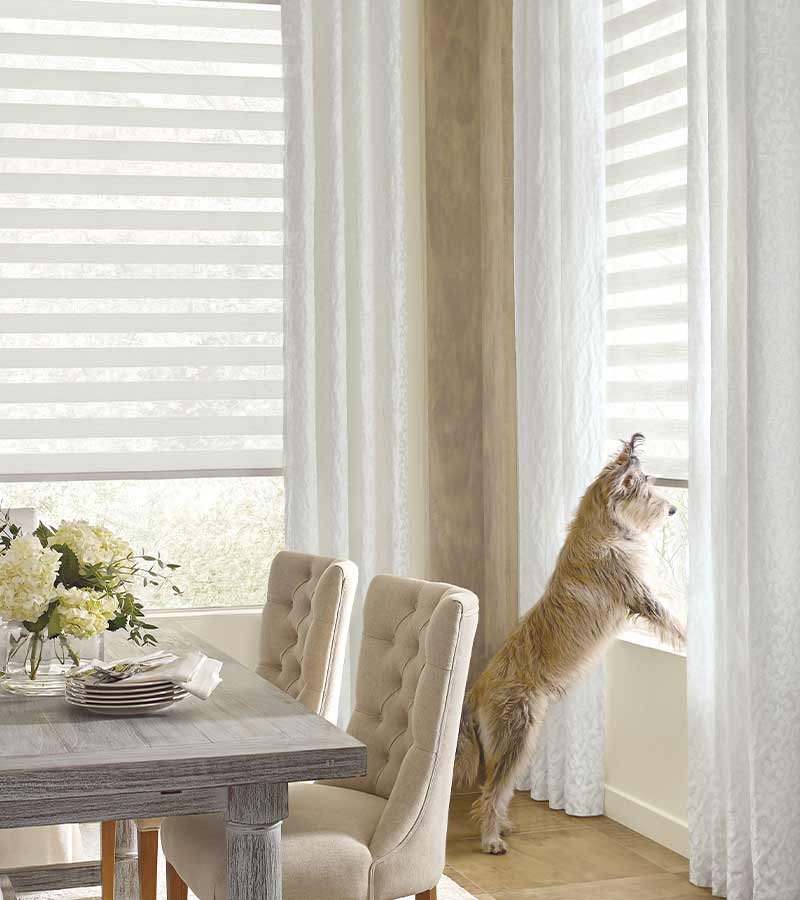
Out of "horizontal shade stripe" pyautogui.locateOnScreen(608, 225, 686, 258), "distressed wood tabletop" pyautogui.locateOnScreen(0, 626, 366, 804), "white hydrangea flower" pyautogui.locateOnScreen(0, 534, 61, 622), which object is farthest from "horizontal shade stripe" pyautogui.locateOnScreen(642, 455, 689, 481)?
"white hydrangea flower" pyautogui.locateOnScreen(0, 534, 61, 622)

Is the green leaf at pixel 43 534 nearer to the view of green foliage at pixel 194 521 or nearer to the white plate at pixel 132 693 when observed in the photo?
the white plate at pixel 132 693

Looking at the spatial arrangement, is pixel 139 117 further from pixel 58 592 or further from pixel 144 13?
pixel 58 592

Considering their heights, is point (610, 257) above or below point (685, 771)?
above

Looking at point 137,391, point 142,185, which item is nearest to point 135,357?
point 137,391

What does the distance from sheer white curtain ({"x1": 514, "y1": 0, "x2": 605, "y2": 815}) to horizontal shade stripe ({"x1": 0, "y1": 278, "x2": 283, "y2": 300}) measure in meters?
0.93

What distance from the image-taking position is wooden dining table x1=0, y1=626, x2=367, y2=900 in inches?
69.9

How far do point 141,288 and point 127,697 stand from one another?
2.40 meters

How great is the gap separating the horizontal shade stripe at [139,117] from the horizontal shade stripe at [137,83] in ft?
0.20

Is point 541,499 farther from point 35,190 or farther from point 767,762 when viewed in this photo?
point 35,190

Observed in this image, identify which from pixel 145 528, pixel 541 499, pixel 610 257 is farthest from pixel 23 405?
pixel 610 257

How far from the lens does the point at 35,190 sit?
416 cm

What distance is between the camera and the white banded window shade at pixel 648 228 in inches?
145

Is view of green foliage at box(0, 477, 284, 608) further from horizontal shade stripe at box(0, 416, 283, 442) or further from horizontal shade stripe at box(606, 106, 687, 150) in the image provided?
horizontal shade stripe at box(606, 106, 687, 150)

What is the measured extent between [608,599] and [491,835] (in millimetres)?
789
